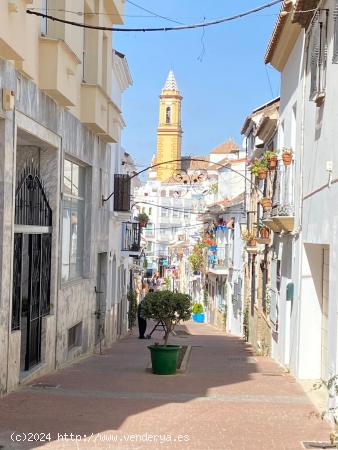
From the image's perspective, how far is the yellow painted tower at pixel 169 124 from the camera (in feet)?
418

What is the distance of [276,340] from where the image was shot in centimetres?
1742

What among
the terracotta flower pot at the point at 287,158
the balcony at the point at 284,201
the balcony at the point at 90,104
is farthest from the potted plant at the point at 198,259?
the terracotta flower pot at the point at 287,158

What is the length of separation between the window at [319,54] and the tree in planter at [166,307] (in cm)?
465

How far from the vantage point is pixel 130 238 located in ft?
91.9

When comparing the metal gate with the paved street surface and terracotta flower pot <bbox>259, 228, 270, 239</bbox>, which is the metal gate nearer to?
the paved street surface

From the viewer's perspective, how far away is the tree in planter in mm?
13789

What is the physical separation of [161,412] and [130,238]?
1876 centimetres

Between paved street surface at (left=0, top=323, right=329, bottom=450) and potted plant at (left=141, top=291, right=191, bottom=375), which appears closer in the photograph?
paved street surface at (left=0, top=323, right=329, bottom=450)

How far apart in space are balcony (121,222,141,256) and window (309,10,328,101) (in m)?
15.4

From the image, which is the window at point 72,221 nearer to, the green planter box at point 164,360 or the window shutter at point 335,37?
the green planter box at point 164,360

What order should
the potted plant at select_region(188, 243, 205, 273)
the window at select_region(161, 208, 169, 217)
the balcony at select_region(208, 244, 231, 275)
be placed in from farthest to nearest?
the window at select_region(161, 208, 169, 217)
the potted plant at select_region(188, 243, 205, 273)
the balcony at select_region(208, 244, 231, 275)

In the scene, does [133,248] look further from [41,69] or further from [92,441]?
[92,441]

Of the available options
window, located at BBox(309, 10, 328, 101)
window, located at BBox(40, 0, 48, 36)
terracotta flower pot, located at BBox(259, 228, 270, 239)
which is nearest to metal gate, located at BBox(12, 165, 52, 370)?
window, located at BBox(40, 0, 48, 36)

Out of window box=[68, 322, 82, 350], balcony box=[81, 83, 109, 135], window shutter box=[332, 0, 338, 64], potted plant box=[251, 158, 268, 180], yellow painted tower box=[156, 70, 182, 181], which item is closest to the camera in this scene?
window shutter box=[332, 0, 338, 64]
